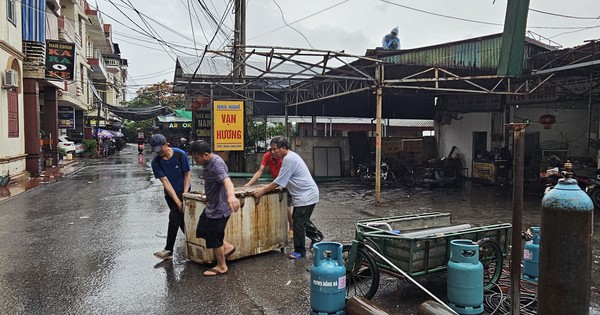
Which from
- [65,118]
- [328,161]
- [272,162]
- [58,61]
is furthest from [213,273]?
[65,118]

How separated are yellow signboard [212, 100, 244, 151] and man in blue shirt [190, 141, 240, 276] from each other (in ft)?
33.9

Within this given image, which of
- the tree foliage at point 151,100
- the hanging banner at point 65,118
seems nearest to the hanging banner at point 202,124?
the hanging banner at point 65,118

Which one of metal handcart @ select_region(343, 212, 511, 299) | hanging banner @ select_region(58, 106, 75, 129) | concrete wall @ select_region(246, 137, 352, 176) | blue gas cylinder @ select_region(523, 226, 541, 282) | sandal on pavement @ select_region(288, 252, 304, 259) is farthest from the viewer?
hanging banner @ select_region(58, 106, 75, 129)

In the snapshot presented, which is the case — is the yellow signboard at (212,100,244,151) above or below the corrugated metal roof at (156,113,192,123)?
below

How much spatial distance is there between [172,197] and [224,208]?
1.09 meters

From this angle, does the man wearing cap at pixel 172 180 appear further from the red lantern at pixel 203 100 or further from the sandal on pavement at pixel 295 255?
the red lantern at pixel 203 100

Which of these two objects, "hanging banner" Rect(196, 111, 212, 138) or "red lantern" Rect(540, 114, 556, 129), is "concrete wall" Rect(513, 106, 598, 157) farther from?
"hanging banner" Rect(196, 111, 212, 138)

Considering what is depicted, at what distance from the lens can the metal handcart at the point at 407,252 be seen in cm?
459

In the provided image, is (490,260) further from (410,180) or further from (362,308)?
(410,180)

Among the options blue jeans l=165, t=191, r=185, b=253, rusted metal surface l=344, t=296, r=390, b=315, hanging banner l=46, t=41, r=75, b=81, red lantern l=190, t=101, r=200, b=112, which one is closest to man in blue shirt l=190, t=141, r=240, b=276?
blue jeans l=165, t=191, r=185, b=253

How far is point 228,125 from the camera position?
52.5 ft

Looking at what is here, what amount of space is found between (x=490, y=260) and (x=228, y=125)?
12144mm

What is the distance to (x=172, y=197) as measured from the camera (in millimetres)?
6180

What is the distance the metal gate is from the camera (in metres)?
18.4
